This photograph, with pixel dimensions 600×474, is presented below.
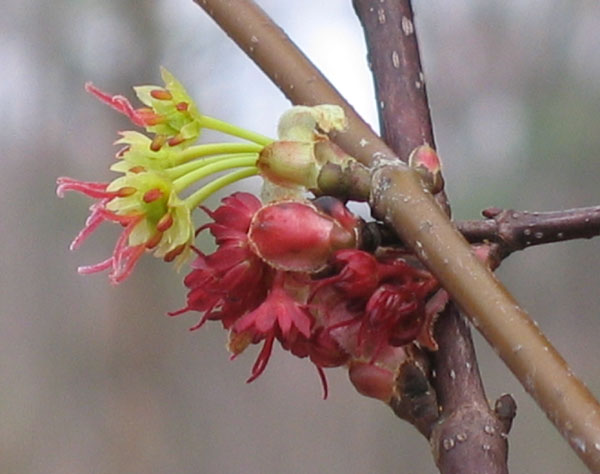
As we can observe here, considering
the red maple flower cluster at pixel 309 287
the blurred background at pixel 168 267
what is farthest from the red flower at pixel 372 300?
the blurred background at pixel 168 267

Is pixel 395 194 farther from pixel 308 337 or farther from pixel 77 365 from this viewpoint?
pixel 77 365

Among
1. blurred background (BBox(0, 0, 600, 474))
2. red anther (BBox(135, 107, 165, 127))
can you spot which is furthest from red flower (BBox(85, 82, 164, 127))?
blurred background (BBox(0, 0, 600, 474))

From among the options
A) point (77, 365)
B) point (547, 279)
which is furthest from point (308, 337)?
point (77, 365)

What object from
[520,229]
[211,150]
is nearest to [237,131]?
[211,150]

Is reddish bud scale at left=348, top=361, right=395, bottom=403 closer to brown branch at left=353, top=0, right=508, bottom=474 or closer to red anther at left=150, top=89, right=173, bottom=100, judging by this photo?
brown branch at left=353, top=0, right=508, bottom=474

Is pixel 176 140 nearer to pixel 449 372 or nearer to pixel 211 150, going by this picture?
pixel 211 150

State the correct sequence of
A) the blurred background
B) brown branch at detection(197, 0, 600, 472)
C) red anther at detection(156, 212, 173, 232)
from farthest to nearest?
the blurred background < red anther at detection(156, 212, 173, 232) < brown branch at detection(197, 0, 600, 472)

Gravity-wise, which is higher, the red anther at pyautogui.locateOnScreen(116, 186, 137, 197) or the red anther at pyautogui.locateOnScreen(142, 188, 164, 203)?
the red anther at pyautogui.locateOnScreen(116, 186, 137, 197)
